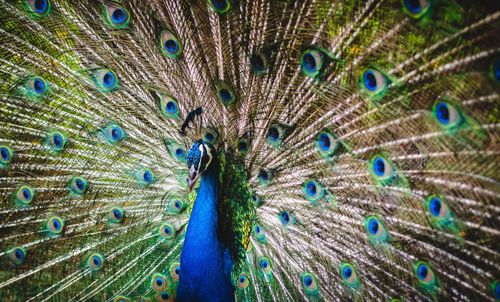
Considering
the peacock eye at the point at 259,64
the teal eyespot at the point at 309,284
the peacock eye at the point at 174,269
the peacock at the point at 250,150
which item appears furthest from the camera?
the peacock eye at the point at 174,269

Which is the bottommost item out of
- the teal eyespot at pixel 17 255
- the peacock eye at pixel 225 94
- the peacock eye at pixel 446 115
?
the teal eyespot at pixel 17 255

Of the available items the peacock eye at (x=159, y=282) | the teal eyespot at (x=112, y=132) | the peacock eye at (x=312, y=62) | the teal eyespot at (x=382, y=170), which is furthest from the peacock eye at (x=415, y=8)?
the peacock eye at (x=159, y=282)

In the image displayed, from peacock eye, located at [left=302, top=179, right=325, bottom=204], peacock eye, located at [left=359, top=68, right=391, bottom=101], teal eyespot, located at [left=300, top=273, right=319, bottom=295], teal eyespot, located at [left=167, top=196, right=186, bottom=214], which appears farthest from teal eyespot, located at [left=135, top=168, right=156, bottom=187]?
peacock eye, located at [left=359, top=68, right=391, bottom=101]

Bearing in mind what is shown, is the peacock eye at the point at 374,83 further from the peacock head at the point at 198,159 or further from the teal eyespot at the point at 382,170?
the peacock head at the point at 198,159

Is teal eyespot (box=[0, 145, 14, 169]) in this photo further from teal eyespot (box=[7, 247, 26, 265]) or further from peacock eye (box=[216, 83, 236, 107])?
peacock eye (box=[216, 83, 236, 107])

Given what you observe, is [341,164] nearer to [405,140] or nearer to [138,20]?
[405,140]

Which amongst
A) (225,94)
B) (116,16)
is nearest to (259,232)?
(225,94)

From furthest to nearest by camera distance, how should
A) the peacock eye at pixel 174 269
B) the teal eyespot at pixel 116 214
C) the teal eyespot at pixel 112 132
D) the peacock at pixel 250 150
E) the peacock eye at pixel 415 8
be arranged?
the peacock eye at pixel 174 269 → the teal eyespot at pixel 116 214 → the teal eyespot at pixel 112 132 → the peacock at pixel 250 150 → the peacock eye at pixel 415 8
